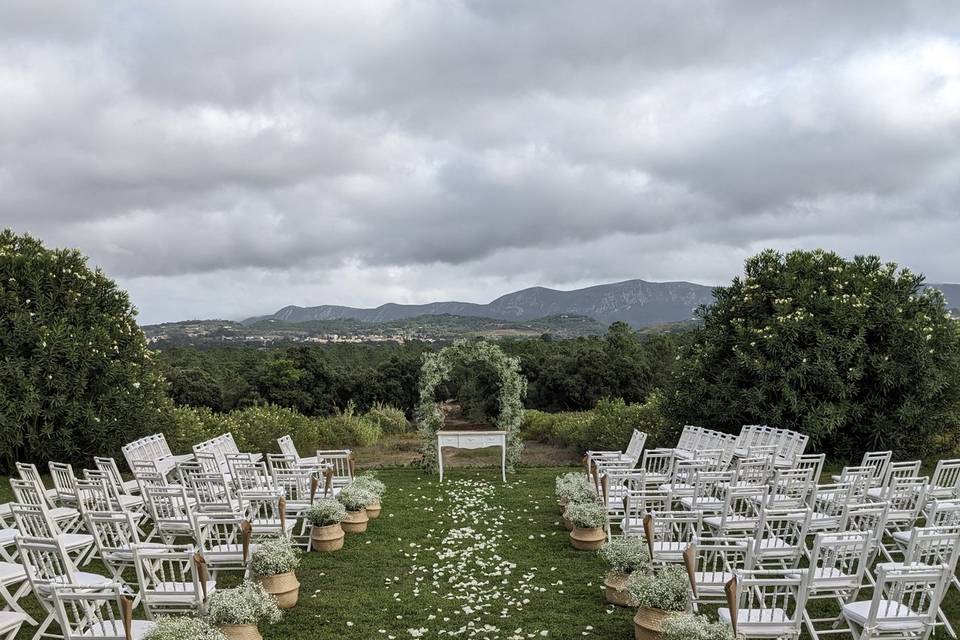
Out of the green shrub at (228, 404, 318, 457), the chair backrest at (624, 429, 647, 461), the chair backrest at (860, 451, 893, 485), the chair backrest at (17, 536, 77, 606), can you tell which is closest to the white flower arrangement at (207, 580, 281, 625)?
the chair backrest at (17, 536, 77, 606)

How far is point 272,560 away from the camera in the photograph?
648 centimetres

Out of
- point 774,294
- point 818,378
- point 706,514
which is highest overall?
point 774,294

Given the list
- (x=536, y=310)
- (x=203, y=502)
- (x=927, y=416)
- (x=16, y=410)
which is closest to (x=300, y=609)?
(x=203, y=502)

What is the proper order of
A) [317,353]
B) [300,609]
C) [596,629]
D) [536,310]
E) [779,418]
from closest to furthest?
[596,629]
[300,609]
[779,418]
[317,353]
[536,310]

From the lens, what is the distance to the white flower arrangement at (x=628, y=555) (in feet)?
20.9

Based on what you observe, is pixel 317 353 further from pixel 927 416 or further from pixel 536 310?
pixel 536 310

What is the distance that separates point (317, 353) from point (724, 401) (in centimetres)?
2883

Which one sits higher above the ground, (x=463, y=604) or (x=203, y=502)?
(x=203, y=502)

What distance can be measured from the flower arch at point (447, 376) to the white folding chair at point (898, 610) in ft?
35.5

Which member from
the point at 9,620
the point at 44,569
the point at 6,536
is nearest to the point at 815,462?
the point at 44,569

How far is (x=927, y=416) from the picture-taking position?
544 inches

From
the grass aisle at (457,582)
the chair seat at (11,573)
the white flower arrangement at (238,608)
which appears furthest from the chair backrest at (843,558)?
the chair seat at (11,573)

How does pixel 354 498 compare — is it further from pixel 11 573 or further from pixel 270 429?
pixel 270 429

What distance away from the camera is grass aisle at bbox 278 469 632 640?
20.0 feet
